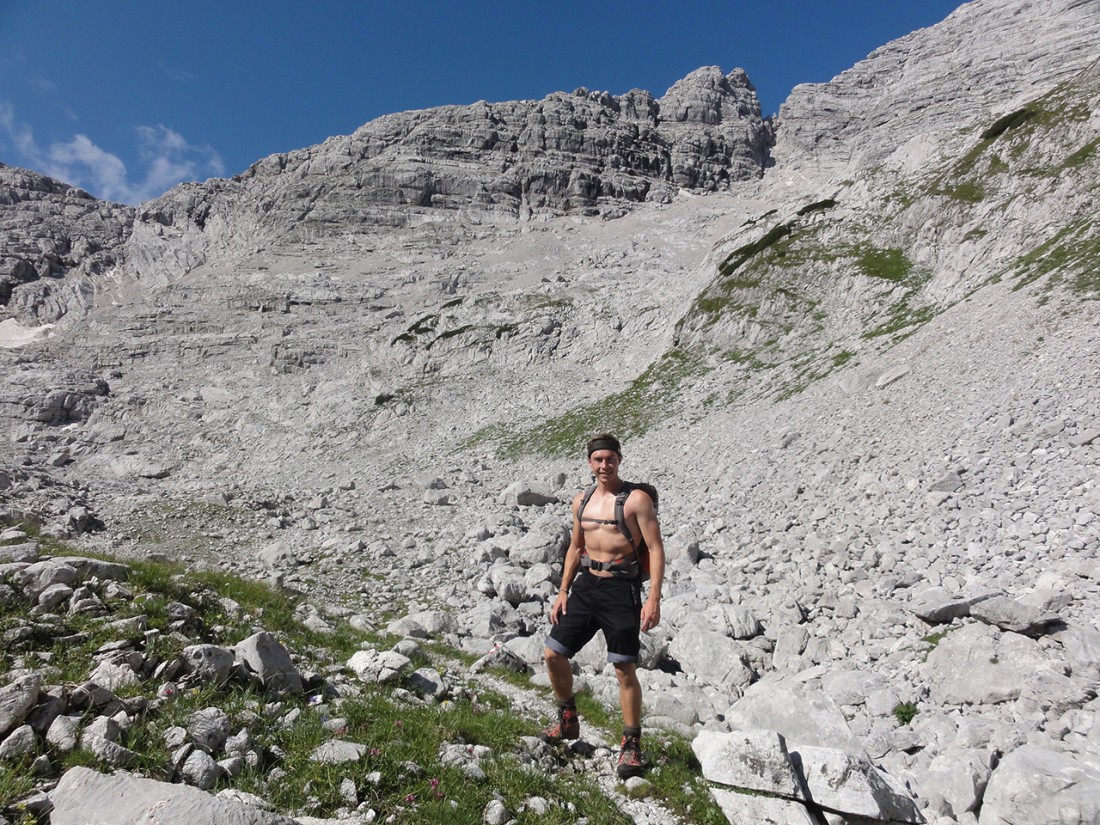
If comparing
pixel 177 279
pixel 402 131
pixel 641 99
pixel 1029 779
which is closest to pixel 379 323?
pixel 177 279

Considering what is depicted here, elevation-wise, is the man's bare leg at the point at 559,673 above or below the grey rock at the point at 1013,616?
above

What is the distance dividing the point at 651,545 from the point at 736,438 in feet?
58.9

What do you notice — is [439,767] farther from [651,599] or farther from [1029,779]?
[1029,779]

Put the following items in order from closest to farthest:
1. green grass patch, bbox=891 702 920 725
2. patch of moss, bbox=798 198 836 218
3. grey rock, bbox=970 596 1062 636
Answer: green grass patch, bbox=891 702 920 725 < grey rock, bbox=970 596 1062 636 < patch of moss, bbox=798 198 836 218

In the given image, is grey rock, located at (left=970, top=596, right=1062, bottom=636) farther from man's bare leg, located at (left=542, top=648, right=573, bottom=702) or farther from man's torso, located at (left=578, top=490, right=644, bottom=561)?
man's bare leg, located at (left=542, top=648, right=573, bottom=702)

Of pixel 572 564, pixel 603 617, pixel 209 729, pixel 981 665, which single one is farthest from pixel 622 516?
pixel 981 665

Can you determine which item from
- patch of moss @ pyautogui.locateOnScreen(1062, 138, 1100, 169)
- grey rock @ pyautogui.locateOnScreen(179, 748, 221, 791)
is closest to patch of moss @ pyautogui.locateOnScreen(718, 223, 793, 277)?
patch of moss @ pyautogui.locateOnScreen(1062, 138, 1100, 169)

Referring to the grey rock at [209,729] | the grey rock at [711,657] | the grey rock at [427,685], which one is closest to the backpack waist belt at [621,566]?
the grey rock at [427,685]

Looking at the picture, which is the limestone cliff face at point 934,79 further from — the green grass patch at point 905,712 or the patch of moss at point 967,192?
the green grass patch at point 905,712

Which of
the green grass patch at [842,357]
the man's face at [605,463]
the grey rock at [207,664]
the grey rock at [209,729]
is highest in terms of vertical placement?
the green grass patch at [842,357]

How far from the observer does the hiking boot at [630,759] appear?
5562mm

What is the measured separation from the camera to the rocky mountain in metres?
7.19

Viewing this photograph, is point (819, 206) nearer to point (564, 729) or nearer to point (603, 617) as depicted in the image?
point (603, 617)

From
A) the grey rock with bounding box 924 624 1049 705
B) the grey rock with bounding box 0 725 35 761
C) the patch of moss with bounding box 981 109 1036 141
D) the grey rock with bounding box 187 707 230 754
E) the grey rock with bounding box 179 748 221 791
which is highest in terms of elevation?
the patch of moss with bounding box 981 109 1036 141
